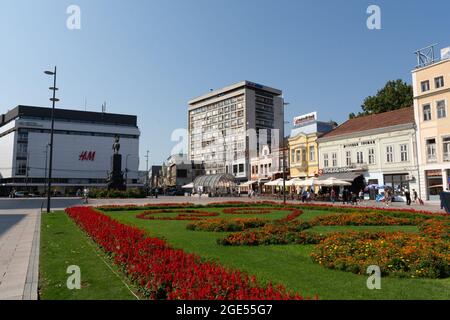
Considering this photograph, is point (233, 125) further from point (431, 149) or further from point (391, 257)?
point (391, 257)

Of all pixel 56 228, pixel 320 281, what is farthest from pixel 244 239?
pixel 56 228

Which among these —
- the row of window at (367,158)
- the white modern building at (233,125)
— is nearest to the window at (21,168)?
the white modern building at (233,125)

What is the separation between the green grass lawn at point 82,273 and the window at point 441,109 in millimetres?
38068

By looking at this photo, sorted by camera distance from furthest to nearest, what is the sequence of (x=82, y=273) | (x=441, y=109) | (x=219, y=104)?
1. (x=219, y=104)
2. (x=441, y=109)
3. (x=82, y=273)

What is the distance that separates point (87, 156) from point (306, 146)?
80.8m

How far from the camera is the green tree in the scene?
172ft

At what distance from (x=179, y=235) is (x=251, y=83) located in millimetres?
99965

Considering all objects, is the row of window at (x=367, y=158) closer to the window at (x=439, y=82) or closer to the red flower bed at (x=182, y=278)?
the window at (x=439, y=82)

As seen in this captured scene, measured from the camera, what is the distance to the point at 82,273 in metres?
7.33

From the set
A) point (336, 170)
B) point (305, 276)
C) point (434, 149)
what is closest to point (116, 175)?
point (336, 170)

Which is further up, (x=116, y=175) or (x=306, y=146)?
(x=306, y=146)

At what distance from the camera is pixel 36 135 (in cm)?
10438

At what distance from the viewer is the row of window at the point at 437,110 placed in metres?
37.3
